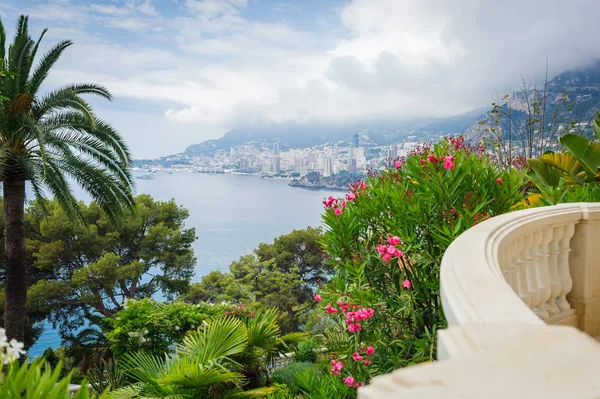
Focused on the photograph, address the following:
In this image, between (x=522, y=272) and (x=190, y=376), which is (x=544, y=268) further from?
(x=190, y=376)

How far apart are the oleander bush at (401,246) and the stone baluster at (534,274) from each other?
45cm

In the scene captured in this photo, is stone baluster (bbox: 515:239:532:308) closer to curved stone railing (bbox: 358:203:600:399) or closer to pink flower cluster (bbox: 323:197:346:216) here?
curved stone railing (bbox: 358:203:600:399)

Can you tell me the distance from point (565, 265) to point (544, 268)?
0.27m

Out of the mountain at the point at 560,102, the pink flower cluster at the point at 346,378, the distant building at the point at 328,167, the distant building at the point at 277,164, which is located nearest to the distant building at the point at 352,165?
the distant building at the point at 328,167

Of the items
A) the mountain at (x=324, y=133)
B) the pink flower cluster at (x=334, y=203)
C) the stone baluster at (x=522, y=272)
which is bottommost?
the stone baluster at (x=522, y=272)

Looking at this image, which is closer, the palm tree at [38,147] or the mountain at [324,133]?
the palm tree at [38,147]

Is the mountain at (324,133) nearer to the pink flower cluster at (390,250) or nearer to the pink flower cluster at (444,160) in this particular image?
the pink flower cluster at (444,160)

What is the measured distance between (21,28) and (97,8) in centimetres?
2741

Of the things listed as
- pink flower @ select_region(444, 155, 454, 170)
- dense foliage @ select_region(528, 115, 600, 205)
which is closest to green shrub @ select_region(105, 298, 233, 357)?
dense foliage @ select_region(528, 115, 600, 205)

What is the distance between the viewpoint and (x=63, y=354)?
14266mm

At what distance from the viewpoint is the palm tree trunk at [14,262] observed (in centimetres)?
926

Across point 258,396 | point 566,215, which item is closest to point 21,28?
point 258,396

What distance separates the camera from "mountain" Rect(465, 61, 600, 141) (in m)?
11.3

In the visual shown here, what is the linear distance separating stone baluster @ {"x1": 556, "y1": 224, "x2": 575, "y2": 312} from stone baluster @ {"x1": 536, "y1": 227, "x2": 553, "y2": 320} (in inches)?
7.9
